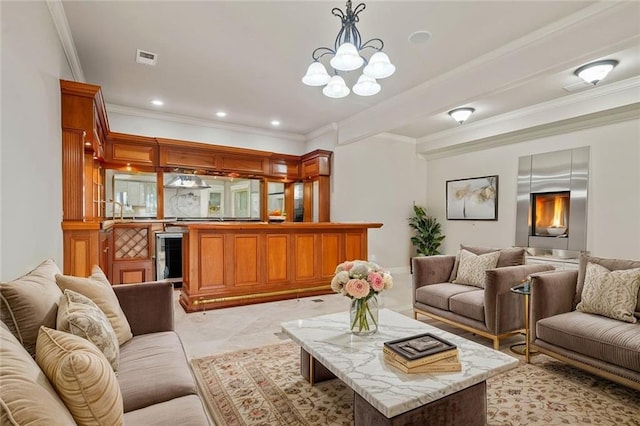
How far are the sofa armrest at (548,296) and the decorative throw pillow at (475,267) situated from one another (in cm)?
65

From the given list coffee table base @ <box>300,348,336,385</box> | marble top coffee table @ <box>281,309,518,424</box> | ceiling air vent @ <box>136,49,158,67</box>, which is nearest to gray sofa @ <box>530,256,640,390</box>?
marble top coffee table @ <box>281,309,518,424</box>

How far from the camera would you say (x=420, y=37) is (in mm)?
3182

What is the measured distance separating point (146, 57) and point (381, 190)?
4522 millimetres

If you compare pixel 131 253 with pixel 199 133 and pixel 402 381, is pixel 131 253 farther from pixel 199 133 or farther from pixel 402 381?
pixel 402 381

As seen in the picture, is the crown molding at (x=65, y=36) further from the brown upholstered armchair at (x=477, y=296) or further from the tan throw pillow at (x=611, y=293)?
the tan throw pillow at (x=611, y=293)

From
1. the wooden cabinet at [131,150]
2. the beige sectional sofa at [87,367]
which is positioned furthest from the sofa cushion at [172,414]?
the wooden cabinet at [131,150]

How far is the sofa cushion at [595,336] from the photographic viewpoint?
1984mm

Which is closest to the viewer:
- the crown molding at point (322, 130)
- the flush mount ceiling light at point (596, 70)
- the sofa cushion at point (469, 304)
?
the sofa cushion at point (469, 304)

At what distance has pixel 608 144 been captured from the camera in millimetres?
4477

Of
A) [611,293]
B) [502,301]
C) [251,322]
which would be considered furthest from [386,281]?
[251,322]

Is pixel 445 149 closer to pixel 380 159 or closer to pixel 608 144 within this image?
pixel 380 159

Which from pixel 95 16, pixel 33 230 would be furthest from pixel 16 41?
pixel 95 16

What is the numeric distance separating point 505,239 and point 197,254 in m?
4.96

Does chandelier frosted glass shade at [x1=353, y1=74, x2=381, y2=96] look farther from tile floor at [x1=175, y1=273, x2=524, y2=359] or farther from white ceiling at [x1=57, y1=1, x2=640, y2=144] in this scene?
tile floor at [x1=175, y1=273, x2=524, y2=359]
